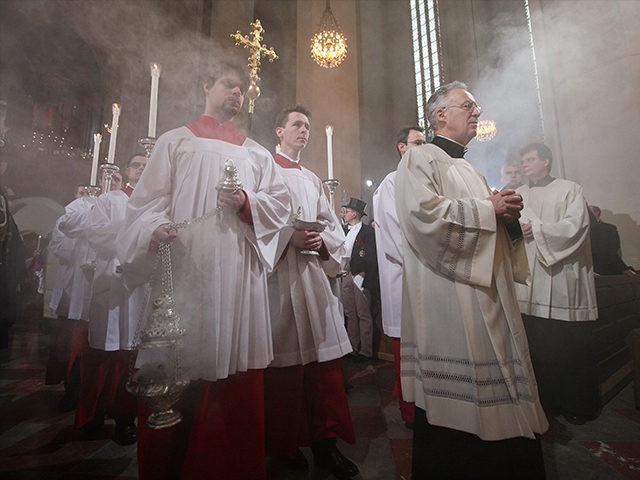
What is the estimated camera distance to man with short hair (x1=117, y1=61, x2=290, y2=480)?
49.5 inches

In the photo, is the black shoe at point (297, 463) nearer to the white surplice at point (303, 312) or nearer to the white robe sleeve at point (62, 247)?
the white surplice at point (303, 312)

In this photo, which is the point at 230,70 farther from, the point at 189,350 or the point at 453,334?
the point at 453,334

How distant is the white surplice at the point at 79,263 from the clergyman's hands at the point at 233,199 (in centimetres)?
195

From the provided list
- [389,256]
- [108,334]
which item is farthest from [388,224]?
[108,334]

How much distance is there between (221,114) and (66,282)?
102 inches

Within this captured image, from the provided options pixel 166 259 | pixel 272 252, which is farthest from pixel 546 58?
pixel 166 259

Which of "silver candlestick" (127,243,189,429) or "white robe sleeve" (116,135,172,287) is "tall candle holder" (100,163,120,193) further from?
"silver candlestick" (127,243,189,429)

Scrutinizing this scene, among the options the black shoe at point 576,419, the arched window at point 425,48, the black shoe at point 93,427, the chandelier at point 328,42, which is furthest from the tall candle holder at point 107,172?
the arched window at point 425,48

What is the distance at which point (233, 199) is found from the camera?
4.28ft

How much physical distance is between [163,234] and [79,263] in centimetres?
233

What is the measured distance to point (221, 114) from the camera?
1616mm

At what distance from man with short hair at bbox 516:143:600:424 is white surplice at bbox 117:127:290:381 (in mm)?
2217

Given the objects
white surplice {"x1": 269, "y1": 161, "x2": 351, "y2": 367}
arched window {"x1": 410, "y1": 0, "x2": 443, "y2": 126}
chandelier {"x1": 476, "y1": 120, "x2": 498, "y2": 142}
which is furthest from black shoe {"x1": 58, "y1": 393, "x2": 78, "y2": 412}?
arched window {"x1": 410, "y1": 0, "x2": 443, "y2": 126}

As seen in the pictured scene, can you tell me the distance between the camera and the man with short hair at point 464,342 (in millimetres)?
1222
